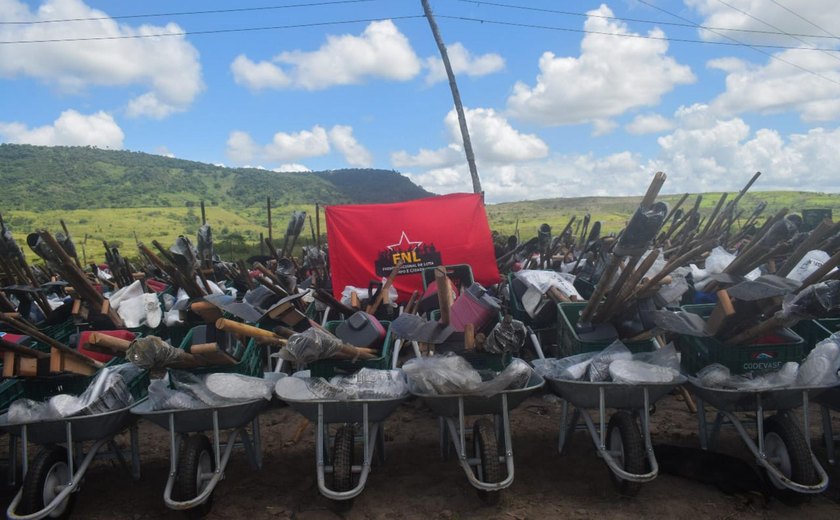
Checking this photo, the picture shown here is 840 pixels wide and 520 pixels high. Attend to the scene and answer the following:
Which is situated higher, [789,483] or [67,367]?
[67,367]

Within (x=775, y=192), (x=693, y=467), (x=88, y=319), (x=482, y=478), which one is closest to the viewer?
(x=482, y=478)

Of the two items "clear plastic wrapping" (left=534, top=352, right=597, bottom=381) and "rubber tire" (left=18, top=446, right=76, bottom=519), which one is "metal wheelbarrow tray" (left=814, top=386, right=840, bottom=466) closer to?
"clear plastic wrapping" (left=534, top=352, right=597, bottom=381)

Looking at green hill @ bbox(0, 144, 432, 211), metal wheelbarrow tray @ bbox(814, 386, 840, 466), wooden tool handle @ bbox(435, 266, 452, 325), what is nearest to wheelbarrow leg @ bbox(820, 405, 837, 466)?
metal wheelbarrow tray @ bbox(814, 386, 840, 466)

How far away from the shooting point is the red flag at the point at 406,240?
21.2 feet

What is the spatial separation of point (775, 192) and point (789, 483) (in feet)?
185

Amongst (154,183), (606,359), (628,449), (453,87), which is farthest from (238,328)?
(154,183)

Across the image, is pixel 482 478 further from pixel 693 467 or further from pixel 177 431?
pixel 177 431

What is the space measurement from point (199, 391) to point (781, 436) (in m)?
3.36

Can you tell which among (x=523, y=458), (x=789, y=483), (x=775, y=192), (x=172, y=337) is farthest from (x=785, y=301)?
(x=775, y=192)

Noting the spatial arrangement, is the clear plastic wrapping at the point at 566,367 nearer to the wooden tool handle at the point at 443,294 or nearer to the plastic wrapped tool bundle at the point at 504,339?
the plastic wrapped tool bundle at the point at 504,339

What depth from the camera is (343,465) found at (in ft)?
10.7

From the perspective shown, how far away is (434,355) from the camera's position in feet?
11.7

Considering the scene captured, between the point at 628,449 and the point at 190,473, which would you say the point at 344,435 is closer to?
the point at 190,473

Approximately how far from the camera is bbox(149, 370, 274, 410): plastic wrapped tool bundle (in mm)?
3303
